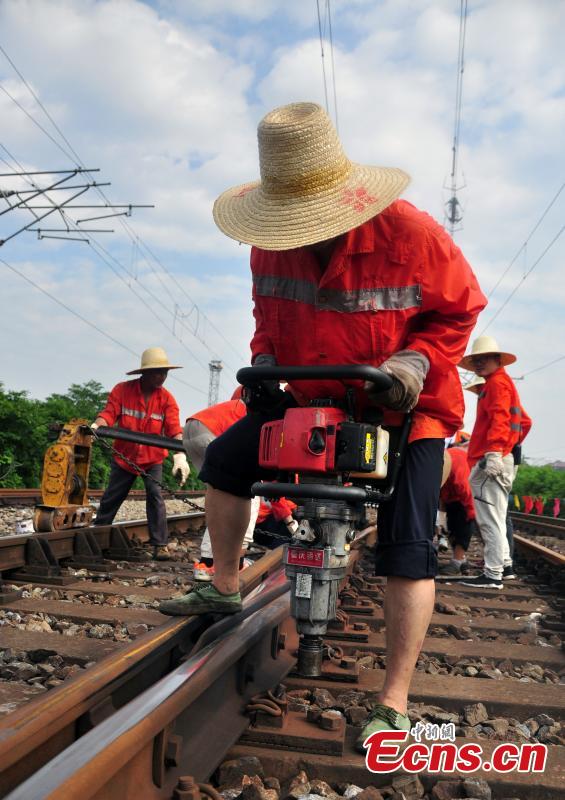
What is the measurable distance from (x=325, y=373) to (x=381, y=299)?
1.25 feet

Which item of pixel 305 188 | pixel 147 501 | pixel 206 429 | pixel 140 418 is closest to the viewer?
pixel 305 188

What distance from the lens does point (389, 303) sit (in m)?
2.44

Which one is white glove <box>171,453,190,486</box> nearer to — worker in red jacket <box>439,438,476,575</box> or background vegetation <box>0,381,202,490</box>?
worker in red jacket <box>439,438,476,575</box>

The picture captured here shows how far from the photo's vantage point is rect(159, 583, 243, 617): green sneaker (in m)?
2.93

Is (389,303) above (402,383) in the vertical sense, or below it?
above

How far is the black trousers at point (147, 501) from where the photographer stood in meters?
6.85

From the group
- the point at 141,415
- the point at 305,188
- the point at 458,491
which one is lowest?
the point at 458,491

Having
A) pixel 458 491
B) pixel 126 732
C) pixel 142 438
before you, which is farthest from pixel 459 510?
pixel 126 732

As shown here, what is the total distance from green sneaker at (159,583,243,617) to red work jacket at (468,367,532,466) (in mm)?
3899

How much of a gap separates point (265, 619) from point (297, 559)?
1.90 feet

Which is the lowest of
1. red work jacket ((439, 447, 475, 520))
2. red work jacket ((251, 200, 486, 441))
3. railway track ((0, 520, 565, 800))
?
railway track ((0, 520, 565, 800))

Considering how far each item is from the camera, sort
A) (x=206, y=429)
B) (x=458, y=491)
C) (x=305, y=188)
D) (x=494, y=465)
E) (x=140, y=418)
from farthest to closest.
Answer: (x=140, y=418) → (x=458, y=491) → (x=494, y=465) → (x=206, y=429) → (x=305, y=188)

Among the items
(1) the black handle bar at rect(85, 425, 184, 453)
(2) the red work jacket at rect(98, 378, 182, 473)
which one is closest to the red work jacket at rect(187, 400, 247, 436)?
(1) the black handle bar at rect(85, 425, 184, 453)

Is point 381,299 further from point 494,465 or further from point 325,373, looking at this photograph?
point 494,465
